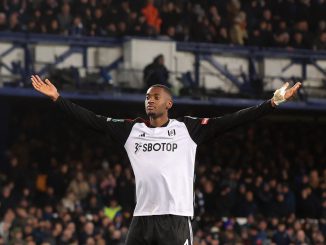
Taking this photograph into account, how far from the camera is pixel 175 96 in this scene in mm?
21672

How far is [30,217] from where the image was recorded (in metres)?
17.4

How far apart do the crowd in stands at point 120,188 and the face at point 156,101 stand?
9220 mm

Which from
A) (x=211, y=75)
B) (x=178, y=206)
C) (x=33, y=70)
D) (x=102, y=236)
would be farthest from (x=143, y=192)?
(x=211, y=75)

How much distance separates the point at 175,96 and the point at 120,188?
3011 mm

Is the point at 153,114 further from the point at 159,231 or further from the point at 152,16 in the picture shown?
the point at 152,16

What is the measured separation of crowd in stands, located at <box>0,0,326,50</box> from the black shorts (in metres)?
13.5

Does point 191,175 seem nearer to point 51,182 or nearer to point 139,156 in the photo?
point 139,156

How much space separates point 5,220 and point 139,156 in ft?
31.9

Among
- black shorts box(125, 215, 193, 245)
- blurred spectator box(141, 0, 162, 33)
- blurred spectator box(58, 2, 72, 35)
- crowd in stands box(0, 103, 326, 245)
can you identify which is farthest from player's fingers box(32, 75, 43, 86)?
blurred spectator box(141, 0, 162, 33)

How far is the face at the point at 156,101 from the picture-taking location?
7.89 metres

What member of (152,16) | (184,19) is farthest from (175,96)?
(184,19)

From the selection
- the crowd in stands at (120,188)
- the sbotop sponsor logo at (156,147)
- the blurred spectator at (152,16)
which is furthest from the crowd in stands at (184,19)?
the sbotop sponsor logo at (156,147)

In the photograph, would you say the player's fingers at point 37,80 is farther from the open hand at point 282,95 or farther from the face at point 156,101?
the open hand at point 282,95

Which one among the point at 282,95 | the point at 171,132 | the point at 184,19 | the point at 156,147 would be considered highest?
the point at 184,19
